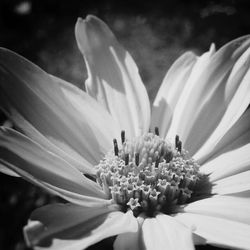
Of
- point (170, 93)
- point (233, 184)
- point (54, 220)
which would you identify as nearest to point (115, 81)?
point (170, 93)

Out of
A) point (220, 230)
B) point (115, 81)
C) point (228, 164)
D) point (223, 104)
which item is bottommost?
point (220, 230)

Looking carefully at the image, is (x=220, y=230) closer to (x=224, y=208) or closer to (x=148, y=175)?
(x=224, y=208)

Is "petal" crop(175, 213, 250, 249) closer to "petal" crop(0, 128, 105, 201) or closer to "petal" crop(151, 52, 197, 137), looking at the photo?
"petal" crop(0, 128, 105, 201)

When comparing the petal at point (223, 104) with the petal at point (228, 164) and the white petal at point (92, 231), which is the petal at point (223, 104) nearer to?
the petal at point (228, 164)

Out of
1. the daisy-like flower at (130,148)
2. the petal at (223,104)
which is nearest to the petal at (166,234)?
the daisy-like flower at (130,148)

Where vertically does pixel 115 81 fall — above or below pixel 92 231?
above
